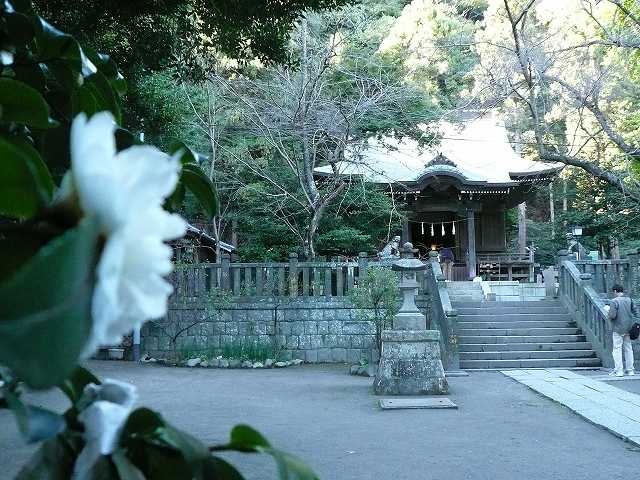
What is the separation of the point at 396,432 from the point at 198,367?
7.25 meters

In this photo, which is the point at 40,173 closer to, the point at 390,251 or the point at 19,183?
the point at 19,183

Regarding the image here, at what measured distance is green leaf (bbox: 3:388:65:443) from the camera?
0.72 metres

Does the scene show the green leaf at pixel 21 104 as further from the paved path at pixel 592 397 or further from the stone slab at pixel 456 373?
the stone slab at pixel 456 373

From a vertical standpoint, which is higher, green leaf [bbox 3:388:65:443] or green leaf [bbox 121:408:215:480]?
green leaf [bbox 3:388:65:443]

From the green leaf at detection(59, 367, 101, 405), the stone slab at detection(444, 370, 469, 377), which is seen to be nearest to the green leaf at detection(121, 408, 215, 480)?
the green leaf at detection(59, 367, 101, 405)

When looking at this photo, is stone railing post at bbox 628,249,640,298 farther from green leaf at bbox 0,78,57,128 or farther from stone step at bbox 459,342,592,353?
green leaf at bbox 0,78,57,128

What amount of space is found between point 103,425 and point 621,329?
39.4ft

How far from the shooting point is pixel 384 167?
19.9 m

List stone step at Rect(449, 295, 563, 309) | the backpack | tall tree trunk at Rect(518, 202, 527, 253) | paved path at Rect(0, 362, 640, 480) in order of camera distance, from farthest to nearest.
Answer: tall tree trunk at Rect(518, 202, 527, 253)
stone step at Rect(449, 295, 563, 309)
the backpack
paved path at Rect(0, 362, 640, 480)

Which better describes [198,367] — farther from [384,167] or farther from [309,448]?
[384,167]

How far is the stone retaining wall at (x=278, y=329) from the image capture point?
46.9 ft

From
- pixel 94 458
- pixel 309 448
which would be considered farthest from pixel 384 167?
pixel 94 458

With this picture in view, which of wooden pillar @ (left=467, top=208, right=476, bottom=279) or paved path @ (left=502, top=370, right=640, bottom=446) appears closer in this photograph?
paved path @ (left=502, top=370, right=640, bottom=446)

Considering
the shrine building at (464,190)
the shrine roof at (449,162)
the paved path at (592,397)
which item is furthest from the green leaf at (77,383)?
the shrine building at (464,190)
